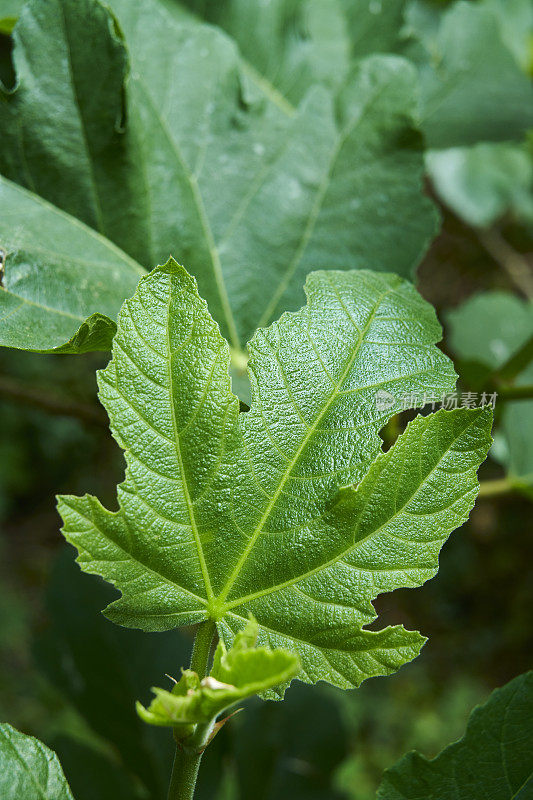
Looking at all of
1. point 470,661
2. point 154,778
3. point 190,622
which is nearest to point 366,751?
point 470,661

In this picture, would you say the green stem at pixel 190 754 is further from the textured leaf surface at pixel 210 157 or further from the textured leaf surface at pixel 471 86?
the textured leaf surface at pixel 471 86

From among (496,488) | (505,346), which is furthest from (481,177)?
(496,488)

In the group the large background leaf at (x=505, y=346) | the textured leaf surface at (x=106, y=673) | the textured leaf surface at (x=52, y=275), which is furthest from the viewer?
the large background leaf at (x=505, y=346)

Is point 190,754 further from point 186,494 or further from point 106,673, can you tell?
point 106,673

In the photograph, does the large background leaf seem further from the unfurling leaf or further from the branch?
the unfurling leaf

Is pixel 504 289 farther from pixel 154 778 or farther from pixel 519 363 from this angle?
pixel 154 778

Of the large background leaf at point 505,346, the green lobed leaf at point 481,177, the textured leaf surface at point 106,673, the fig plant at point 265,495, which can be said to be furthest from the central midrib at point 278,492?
the green lobed leaf at point 481,177

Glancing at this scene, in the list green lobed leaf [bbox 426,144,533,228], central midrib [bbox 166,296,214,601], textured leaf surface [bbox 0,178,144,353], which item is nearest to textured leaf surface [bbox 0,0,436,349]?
textured leaf surface [bbox 0,178,144,353]
